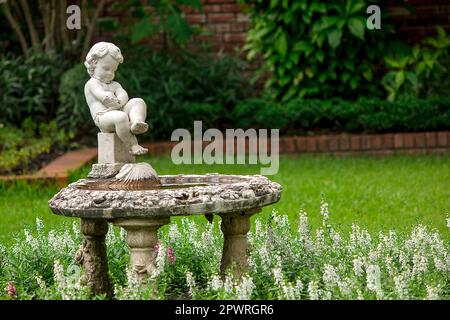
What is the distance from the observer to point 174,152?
9.05 metres

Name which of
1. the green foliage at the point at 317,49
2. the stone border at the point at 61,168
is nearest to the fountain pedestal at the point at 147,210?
the stone border at the point at 61,168

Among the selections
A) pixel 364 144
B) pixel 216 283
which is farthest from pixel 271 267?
pixel 364 144

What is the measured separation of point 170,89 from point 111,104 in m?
5.31

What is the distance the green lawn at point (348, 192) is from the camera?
6277mm

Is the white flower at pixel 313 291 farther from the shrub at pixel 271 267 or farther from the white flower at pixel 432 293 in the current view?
Result: the white flower at pixel 432 293

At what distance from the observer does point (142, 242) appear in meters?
3.88

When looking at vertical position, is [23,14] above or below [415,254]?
above

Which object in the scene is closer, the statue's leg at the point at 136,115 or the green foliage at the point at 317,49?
the statue's leg at the point at 136,115

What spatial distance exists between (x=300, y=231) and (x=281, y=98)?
17.6ft

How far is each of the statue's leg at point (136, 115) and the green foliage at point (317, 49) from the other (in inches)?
216

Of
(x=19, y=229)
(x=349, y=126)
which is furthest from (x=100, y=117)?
(x=349, y=126)

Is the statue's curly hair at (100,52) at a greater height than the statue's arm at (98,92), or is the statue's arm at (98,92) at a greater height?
the statue's curly hair at (100,52)

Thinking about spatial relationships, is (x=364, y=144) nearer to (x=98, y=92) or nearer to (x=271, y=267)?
(x=271, y=267)
